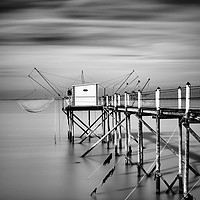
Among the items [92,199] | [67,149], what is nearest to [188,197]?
[92,199]

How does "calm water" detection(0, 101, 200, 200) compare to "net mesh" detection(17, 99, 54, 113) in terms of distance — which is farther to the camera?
"net mesh" detection(17, 99, 54, 113)

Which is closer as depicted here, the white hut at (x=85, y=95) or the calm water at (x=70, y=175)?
the calm water at (x=70, y=175)

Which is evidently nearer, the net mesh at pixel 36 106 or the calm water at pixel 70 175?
the calm water at pixel 70 175

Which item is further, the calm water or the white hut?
the white hut

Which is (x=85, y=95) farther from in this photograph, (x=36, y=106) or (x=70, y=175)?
(x=36, y=106)

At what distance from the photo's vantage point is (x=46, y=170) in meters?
17.5

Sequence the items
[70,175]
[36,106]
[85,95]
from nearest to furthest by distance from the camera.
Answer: [70,175] < [85,95] < [36,106]

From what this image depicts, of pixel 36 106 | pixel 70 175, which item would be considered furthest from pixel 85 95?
pixel 36 106

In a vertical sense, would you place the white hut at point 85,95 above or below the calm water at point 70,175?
above

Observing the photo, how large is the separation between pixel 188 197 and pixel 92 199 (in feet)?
11.7

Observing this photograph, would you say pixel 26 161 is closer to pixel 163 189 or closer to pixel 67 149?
pixel 67 149

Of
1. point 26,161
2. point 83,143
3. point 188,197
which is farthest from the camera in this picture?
point 83,143

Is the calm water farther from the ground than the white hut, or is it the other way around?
the white hut

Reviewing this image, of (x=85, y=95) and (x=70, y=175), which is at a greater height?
(x=85, y=95)
